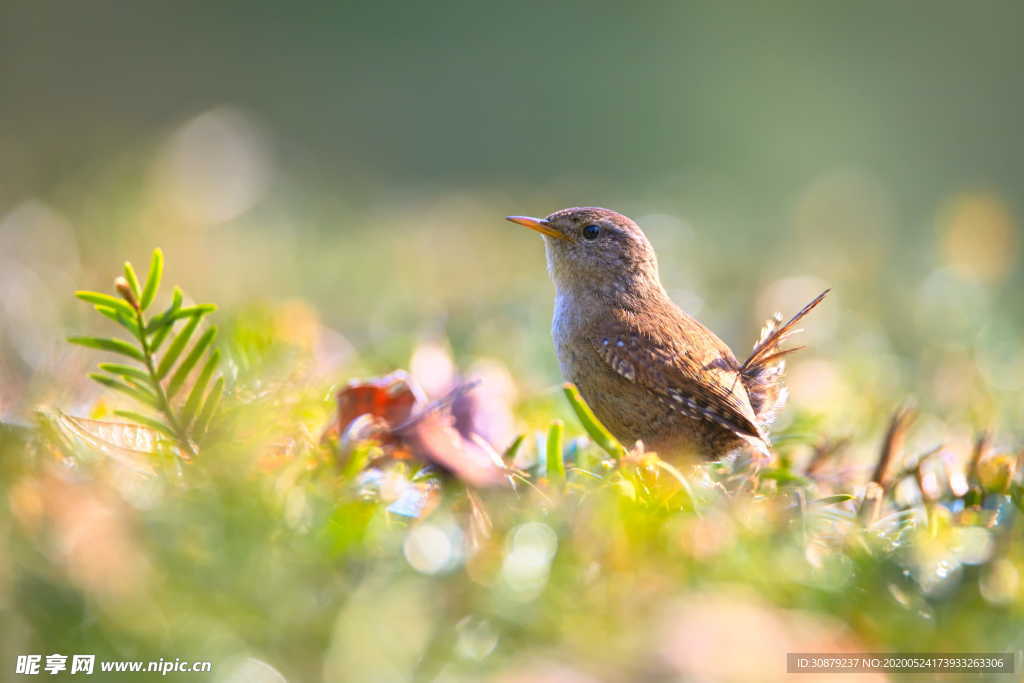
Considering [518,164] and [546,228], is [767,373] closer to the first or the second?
[546,228]

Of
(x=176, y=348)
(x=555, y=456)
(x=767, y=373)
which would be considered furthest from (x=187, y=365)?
(x=767, y=373)

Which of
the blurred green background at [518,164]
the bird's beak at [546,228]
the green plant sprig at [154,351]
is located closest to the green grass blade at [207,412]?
the green plant sprig at [154,351]

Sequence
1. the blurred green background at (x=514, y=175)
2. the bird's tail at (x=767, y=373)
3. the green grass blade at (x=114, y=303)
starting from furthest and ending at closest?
1. the blurred green background at (x=514, y=175)
2. the bird's tail at (x=767, y=373)
3. the green grass blade at (x=114, y=303)

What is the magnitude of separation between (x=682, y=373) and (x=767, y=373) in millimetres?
257

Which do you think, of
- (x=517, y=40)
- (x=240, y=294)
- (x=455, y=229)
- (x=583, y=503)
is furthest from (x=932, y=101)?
(x=583, y=503)

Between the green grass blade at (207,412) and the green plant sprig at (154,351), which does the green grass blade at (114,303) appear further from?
the green grass blade at (207,412)

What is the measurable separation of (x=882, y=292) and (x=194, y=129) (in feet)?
12.4

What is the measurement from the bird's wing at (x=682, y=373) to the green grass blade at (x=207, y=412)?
4.82ft

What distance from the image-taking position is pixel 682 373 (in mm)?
2816

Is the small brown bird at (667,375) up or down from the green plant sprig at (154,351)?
up

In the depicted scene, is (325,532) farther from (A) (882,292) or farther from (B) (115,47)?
(B) (115,47)

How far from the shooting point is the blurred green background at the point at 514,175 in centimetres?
308

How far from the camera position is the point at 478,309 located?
3566mm

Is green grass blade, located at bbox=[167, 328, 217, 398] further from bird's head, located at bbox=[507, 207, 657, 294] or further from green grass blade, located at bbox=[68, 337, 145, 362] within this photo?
bird's head, located at bbox=[507, 207, 657, 294]
